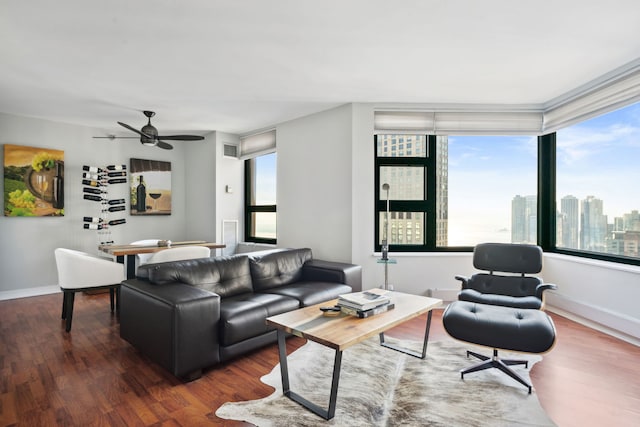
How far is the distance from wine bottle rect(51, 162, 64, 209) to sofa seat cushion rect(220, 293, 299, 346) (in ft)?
12.2

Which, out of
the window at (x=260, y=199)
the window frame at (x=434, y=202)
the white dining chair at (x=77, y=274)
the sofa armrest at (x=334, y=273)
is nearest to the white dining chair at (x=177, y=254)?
the white dining chair at (x=77, y=274)

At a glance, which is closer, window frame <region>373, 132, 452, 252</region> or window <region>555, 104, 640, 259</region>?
window <region>555, 104, 640, 259</region>

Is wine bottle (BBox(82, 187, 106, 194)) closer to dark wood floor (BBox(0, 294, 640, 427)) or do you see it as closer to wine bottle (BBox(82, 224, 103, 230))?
wine bottle (BBox(82, 224, 103, 230))

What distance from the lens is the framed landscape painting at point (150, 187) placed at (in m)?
5.79

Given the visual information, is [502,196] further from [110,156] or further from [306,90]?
[110,156]

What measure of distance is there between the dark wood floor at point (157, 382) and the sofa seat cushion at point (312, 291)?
399 mm

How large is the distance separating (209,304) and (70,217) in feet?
13.4

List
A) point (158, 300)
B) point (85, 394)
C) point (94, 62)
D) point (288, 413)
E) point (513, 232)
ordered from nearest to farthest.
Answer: point (288, 413) < point (85, 394) < point (158, 300) < point (94, 62) < point (513, 232)

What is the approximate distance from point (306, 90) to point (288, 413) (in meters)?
3.12

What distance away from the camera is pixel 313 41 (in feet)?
8.89

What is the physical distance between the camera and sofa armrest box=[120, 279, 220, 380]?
2305 mm

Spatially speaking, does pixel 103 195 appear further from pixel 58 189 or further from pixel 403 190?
pixel 403 190

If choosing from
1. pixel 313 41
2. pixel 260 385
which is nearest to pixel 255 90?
pixel 313 41

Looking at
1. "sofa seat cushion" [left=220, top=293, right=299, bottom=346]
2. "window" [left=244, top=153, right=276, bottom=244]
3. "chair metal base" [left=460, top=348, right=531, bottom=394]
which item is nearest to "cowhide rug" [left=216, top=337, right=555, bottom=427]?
"chair metal base" [left=460, top=348, right=531, bottom=394]
